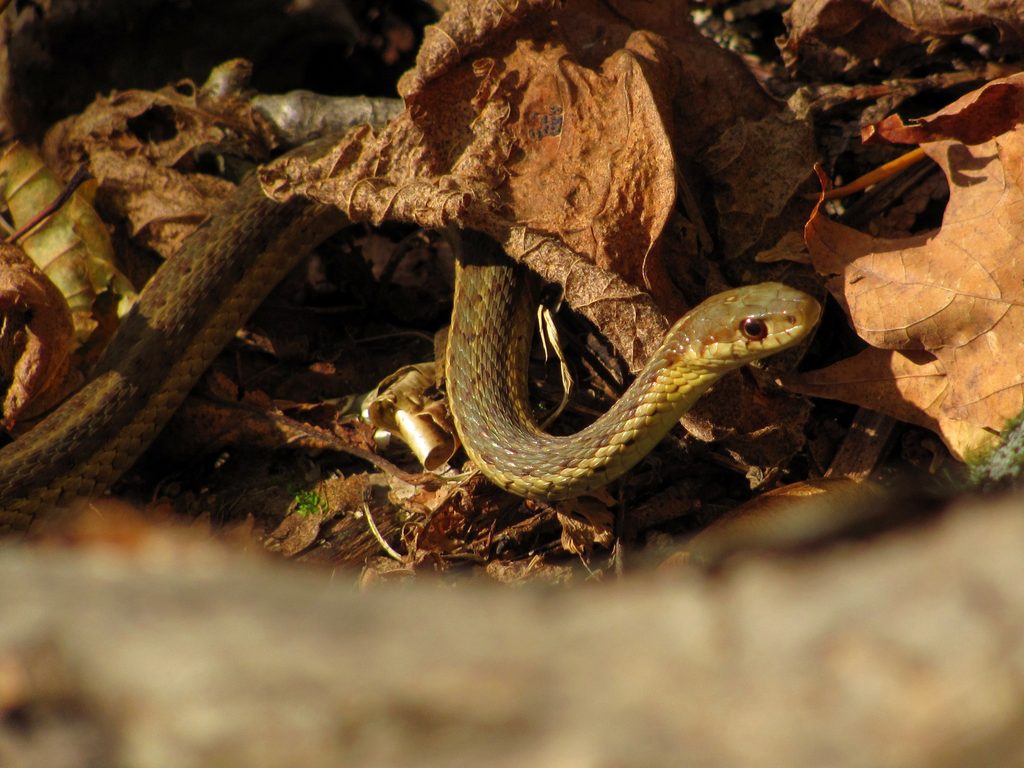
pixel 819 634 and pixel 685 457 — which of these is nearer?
pixel 819 634

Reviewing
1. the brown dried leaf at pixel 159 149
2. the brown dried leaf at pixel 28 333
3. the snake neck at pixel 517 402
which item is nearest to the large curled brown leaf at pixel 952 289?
the snake neck at pixel 517 402

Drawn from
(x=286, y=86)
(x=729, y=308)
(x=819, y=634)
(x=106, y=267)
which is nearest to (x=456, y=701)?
(x=819, y=634)

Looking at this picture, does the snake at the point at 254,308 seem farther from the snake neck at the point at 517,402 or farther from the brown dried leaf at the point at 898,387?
the brown dried leaf at the point at 898,387

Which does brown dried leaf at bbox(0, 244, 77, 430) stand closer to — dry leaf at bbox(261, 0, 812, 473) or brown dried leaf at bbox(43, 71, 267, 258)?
brown dried leaf at bbox(43, 71, 267, 258)

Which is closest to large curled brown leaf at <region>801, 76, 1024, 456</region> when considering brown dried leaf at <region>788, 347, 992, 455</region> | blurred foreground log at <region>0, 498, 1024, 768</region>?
brown dried leaf at <region>788, 347, 992, 455</region>

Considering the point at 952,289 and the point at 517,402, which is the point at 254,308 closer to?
the point at 517,402

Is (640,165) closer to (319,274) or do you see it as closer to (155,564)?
(319,274)
